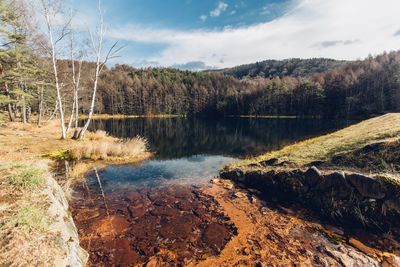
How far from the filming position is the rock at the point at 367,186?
30.4ft

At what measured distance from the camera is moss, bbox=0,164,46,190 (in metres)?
7.31

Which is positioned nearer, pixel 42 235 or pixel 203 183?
pixel 42 235

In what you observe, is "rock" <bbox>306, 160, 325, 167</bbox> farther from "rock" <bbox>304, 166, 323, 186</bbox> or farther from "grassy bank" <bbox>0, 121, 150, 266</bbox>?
"grassy bank" <bbox>0, 121, 150, 266</bbox>

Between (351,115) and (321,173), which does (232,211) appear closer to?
(321,173)

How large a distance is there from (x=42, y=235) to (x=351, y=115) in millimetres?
96843

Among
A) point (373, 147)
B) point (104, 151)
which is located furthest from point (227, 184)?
point (104, 151)

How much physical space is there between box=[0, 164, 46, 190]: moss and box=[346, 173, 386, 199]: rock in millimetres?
11967

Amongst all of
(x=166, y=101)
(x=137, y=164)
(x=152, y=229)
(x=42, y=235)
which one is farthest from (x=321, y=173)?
(x=166, y=101)

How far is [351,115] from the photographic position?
83188 mm

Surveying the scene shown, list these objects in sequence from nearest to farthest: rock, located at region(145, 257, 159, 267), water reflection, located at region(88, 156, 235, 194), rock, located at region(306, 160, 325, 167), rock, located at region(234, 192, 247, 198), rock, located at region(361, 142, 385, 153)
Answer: rock, located at region(145, 257, 159, 267) → rock, located at region(361, 142, 385, 153) → rock, located at region(234, 192, 247, 198) → rock, located at region(306, 160, 325, 167) → water reflection, located at region(88, 156, 235, 194)

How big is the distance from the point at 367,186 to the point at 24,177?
12.6m

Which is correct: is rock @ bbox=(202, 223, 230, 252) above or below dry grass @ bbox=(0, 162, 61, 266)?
below

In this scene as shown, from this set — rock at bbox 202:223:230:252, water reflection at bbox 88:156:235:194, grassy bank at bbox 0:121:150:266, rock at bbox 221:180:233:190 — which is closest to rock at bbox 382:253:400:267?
rock at bbox 202:223:230:252

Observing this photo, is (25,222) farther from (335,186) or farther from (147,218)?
(335,186)
